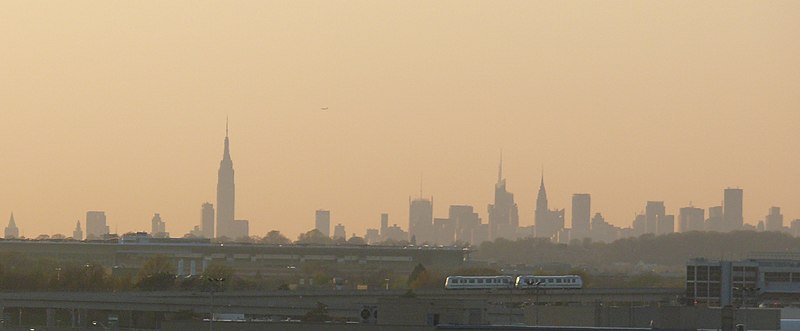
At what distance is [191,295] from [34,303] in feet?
36.5

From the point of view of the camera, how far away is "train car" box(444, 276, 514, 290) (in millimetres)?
168375

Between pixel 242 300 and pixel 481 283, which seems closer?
pixel 242 300

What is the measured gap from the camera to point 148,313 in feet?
481

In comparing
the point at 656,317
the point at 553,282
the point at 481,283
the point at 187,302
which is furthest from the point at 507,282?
the point at 656,317

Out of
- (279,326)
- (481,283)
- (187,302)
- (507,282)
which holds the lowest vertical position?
(187,302)

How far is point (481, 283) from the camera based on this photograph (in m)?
172

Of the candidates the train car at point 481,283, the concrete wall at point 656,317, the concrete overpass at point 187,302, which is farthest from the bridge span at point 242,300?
the concrete wall at point 656,317

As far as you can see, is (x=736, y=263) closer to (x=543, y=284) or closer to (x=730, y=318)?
(x=543, y=284)

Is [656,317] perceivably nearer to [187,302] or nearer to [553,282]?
[187,302]

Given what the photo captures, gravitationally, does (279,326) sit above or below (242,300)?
above

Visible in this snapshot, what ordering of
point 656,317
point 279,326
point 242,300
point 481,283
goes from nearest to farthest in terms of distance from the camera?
point 279,326
point 656,317
point 242,300
point 481,283

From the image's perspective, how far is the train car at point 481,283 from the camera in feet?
552

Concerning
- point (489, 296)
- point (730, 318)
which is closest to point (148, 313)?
point (489, 296)

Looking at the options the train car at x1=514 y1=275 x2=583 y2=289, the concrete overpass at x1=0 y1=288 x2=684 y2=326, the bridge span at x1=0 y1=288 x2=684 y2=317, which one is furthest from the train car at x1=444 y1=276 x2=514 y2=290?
the concrete overpass at x1=0 y1=288 x2=684 y2=326
